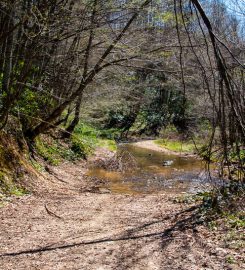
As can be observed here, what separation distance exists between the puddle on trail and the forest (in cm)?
7

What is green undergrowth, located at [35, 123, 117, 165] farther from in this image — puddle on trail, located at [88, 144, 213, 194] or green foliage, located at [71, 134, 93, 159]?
puddle on trail, located at [88, 144, 213, 194]

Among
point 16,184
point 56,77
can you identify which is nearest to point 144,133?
point 56,77

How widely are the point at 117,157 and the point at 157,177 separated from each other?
3.02 metres

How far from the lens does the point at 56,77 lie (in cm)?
1312

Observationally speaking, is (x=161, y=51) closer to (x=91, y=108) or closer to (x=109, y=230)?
(x=109, y=230)

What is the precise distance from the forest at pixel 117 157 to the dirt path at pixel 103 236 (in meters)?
0.02

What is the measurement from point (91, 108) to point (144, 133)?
61.9ft

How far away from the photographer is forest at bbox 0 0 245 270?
11.2 feet

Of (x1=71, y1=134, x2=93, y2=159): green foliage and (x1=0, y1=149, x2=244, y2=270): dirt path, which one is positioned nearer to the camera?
(x1=0, y1=149, x2=244, y2=270): dirt path

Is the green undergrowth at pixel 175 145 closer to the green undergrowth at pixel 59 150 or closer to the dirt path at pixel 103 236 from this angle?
the green undergrowth at pixel 59 150

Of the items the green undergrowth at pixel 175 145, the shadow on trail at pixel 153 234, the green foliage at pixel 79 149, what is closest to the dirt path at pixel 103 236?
the shadow on trail at pixel 153 234

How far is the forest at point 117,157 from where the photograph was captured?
342cm

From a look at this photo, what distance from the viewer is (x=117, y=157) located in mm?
18422

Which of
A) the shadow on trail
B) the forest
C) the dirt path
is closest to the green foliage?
the forest
